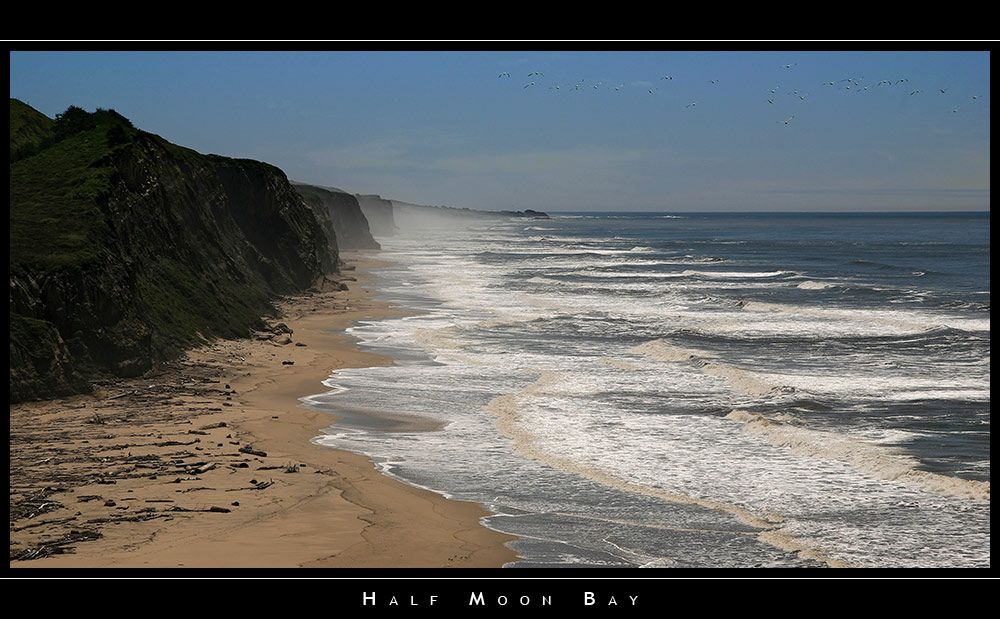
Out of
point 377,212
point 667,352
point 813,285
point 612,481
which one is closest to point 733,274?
point 813,285

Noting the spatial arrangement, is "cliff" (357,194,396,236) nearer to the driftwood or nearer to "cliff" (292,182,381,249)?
"cliff" (292,182,381,249)

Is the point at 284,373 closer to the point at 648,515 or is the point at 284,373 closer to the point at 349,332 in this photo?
the point at 349,332

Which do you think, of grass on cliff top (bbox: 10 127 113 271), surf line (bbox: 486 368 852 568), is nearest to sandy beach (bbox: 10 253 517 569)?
surf line (bbox: 486 368 852 568)

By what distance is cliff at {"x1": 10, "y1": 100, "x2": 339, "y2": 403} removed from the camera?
1705cm

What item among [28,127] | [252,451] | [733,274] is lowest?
[252,451]

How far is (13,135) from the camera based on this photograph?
30.8m

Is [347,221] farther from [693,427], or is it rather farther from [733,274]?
[693,427]

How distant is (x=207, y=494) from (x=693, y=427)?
8303 millimetres

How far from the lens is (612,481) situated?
12.5 metres

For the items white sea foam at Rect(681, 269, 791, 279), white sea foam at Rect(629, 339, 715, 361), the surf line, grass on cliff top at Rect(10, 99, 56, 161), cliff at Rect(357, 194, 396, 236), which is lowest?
the surf line

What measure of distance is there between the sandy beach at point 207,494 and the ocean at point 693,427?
0.71 meters

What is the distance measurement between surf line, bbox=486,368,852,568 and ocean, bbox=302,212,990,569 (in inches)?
1.6

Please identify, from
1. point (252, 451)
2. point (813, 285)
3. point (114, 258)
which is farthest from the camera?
point (813, 285)
